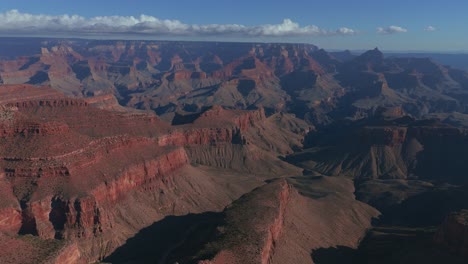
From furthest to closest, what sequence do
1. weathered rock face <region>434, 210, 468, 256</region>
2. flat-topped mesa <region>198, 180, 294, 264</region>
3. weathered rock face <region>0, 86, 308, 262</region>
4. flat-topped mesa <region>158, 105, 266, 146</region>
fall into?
1. flat-topped mesa <region>158, 105, 266, 146</region>
2. weathered rock face <region>0, 86, 308, 262</region>
3. weathered rock face <region>434, 210, 468, 256</region>
4. flat-topped mesa <region>198, 180, 294, 264</region>

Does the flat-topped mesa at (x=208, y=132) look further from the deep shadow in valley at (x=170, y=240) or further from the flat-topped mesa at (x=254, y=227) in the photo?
the flat-topped mesa at (x=254, y=227)

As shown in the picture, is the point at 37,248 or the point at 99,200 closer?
the point at 37,248

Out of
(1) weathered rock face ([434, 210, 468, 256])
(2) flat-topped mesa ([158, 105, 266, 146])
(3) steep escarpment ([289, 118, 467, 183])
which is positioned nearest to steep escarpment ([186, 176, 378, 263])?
(1) weathered rock face ([434, 210, 468, 256])


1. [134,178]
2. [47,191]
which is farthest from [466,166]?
[47,191]

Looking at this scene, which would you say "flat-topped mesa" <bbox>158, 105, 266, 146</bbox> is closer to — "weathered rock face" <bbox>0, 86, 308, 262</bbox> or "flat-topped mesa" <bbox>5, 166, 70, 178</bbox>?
"weathered rock face" <bbox>0, 86, 308, 262</bbox>

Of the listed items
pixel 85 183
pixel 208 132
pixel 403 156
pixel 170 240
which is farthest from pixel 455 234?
pixel 208 132

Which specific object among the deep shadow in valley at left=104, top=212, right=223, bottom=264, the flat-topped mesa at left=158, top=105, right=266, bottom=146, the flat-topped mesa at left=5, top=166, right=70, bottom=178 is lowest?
the deep shadow in valley at left=104, top=212, right=223, bottom=264

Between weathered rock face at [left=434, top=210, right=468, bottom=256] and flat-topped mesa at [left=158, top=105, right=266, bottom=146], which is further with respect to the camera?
flat-topped mesa at [left=158, top=105, right=266, bottom=146]

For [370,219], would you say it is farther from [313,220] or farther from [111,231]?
[111,231]
